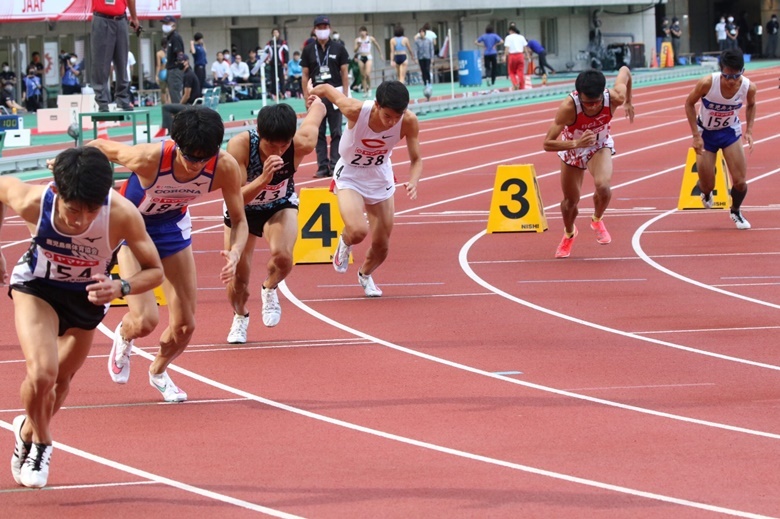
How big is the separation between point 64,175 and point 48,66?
33.2 m

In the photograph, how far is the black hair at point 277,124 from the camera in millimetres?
8844

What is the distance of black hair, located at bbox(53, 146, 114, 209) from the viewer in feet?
18.5

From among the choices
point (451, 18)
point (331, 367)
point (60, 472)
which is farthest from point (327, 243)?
point (451, 18)

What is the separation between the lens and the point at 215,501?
238 inches

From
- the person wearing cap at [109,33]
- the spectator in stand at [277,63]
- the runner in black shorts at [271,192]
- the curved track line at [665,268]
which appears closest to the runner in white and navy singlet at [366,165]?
the runner in black shorts at [271,192]

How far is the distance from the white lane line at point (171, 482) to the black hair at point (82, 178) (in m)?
1.41

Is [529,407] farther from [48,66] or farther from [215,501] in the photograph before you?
[48,66]

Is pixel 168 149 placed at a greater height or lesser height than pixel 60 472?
greater

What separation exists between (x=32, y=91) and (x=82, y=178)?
3077cm

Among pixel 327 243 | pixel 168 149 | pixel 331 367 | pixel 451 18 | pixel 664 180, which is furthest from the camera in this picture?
pixel 451 18

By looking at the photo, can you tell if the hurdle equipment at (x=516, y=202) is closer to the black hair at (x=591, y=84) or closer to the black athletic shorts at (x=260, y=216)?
the black hair at (x=591, y=84)

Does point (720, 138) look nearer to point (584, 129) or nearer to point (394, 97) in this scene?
point (584, 129)

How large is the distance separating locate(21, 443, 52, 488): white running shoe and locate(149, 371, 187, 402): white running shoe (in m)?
1.84

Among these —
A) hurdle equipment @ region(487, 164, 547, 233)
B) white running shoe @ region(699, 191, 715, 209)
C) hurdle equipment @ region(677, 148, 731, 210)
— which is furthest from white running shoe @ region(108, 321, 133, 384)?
hurdle equipment @ region(677, 148, 731, 210)
